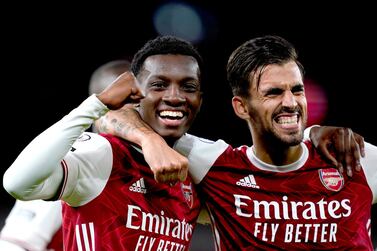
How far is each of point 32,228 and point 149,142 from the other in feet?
4.11

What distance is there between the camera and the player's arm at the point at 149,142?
6.27ft

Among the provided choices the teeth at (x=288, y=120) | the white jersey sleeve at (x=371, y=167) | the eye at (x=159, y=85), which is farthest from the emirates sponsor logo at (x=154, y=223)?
the white jersey sleeve at (x=371, y=167)

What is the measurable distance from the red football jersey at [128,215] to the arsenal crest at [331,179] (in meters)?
0.61

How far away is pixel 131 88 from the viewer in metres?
2.09

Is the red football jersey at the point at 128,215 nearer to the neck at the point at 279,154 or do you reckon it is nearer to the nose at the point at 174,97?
the nose at the point at 174,97

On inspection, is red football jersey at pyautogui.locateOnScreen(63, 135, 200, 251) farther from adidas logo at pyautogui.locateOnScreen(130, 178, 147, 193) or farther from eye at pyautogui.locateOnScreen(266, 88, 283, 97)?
eye at pyautogui.locateOnScreen(266, 88, 283, 97)

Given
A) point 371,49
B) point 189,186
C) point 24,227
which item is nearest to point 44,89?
point 371,49

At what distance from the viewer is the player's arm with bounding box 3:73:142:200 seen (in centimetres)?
184

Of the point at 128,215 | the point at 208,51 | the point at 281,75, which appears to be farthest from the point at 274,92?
the point at 208,51

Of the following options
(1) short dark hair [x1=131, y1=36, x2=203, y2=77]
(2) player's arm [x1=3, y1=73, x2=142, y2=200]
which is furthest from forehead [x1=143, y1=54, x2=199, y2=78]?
(2) player's arm [x1=3, y1=73, x2=142, y2=200]

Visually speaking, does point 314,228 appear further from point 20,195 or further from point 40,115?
point 40,115

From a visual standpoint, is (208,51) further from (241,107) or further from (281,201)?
(281,201)

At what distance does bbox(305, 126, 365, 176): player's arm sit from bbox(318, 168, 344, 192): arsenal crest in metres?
0.03

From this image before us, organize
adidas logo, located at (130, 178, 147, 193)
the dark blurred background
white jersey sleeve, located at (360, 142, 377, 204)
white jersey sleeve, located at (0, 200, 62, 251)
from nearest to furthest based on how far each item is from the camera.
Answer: adidas logo, located at (130, 178, 147, 193)
white jersey sleeve, located at (360, 142, 377, 204)
white jersey sleeve, located at (0, 200, 62, 251)
the dark blurred background
